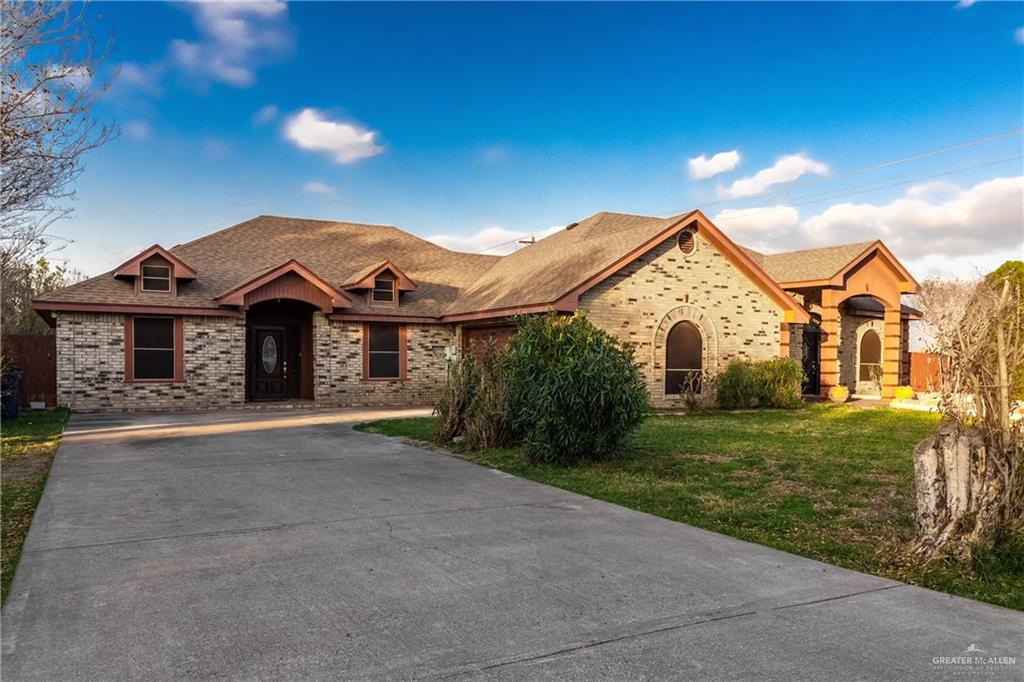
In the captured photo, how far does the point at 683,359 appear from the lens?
69.7 feet

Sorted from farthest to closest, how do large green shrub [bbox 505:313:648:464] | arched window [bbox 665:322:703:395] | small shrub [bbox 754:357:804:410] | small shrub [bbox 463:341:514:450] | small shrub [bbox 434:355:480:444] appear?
small shrub [bbox 754:357:804:410] → arched window [bbox 665:322:703:395] → small shrub [bbox 434:355:480:444] → small shrub [bbox 463:341:514:450] → large green shrub [bbox 505:313:648:464]

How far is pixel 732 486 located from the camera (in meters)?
9.05

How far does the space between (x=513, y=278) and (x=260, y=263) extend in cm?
856

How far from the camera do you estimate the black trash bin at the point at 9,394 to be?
16344 mm

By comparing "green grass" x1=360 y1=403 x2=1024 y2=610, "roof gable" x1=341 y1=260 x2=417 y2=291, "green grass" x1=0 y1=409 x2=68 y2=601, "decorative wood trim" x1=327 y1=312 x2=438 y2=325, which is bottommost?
"green grass" x1=360 y1=403 x2=1024 y2=610

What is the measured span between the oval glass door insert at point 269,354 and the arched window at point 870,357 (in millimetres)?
22079

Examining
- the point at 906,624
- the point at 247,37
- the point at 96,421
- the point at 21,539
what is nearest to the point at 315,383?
the point at 96,421

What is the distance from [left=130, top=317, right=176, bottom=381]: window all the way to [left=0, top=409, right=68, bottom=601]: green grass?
2.57 meters

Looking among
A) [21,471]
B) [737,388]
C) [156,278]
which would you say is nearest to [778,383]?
[737,388]

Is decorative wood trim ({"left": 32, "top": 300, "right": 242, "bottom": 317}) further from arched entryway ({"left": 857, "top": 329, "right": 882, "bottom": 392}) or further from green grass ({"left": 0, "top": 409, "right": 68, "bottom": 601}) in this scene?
arched entryway ({"left": 857, "top": 329, "right": 882, "bottom": 392})

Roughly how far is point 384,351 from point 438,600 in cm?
1939

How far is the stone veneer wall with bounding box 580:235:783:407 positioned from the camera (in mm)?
19891

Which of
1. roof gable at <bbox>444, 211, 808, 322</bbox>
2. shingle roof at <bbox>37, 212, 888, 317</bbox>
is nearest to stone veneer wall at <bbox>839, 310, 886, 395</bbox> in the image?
shingle roof at <bbox>37, 212, 888, 317</bbox>

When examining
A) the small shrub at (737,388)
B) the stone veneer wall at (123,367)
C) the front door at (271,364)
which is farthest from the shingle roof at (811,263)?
the stone veneer wall at (123,367)
